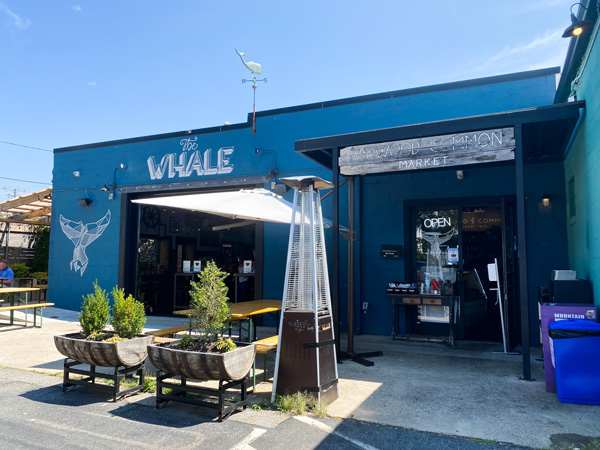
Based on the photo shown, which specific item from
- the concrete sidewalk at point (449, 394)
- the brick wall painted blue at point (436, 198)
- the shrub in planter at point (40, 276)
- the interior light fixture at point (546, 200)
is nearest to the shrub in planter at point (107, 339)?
the concrete sidewalk at point (449, 394)

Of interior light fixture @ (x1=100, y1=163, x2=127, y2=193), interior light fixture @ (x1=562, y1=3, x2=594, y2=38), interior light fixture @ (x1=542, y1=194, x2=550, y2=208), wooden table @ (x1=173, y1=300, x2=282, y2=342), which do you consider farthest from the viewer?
interior light fixture @ (x1=100, y1=163, x2=127, y2=193)

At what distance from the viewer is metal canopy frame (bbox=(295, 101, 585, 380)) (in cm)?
523

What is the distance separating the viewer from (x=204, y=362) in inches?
159

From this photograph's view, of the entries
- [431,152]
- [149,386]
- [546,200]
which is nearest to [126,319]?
[149,386]

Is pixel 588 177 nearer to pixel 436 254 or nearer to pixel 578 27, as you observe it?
pixel 578 27

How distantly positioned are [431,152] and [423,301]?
9.06 ft

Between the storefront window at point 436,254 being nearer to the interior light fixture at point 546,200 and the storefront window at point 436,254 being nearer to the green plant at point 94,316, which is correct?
the interior light fixture at point 546,200

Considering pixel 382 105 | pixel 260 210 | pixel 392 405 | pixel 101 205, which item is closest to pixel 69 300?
pixel 101 205

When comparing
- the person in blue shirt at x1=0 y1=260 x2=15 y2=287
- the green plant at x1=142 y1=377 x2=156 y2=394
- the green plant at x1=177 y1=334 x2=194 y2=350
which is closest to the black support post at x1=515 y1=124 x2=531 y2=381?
the green plant at x1=177 y1=334 x2=194 y2=350

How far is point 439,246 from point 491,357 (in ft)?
7.28

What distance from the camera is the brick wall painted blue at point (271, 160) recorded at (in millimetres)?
8086

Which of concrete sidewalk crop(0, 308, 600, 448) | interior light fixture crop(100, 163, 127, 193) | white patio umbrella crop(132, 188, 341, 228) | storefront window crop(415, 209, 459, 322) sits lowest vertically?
concrete sidewalk crop(0, 308, 600, 448)

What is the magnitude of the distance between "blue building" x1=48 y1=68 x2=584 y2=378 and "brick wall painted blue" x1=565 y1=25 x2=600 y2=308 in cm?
28

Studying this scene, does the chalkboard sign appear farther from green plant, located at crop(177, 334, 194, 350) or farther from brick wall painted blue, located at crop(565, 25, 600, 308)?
green plant, located at crop(177, 334, 194, 350)
